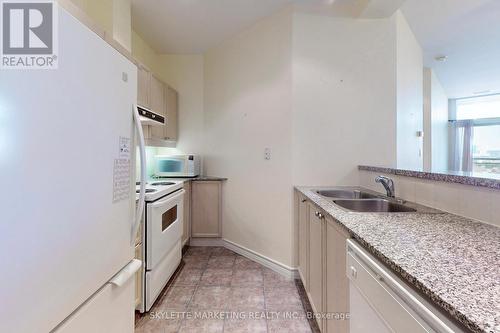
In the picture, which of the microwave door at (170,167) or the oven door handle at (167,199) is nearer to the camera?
the oven door handle at (167,199)

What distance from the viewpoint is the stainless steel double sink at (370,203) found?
154cm

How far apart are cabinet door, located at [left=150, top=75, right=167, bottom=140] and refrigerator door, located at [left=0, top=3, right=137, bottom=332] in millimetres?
1912

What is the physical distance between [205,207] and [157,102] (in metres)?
1.47

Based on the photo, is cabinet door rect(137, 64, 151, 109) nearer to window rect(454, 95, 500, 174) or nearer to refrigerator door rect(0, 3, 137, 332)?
refrigerator door rect(0, 3, 137, 332)

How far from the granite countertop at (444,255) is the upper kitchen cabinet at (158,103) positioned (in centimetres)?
225

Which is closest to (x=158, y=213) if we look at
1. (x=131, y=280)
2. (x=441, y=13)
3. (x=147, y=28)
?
(x=131, y=280)

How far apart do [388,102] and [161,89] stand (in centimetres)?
262

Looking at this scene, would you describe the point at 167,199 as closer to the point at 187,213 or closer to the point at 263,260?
the point at 187,213

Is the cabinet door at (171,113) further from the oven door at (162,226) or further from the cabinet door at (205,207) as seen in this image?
the oven door at (162,226)

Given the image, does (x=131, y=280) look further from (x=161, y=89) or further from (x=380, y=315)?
(x=161, y=89)

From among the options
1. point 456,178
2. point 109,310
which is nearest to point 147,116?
point 109,310

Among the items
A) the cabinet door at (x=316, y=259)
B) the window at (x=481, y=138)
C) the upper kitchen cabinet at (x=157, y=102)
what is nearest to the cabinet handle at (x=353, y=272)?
the cabinet door at (x=316, y=259)

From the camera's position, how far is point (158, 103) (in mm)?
2967

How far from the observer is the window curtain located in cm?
579
